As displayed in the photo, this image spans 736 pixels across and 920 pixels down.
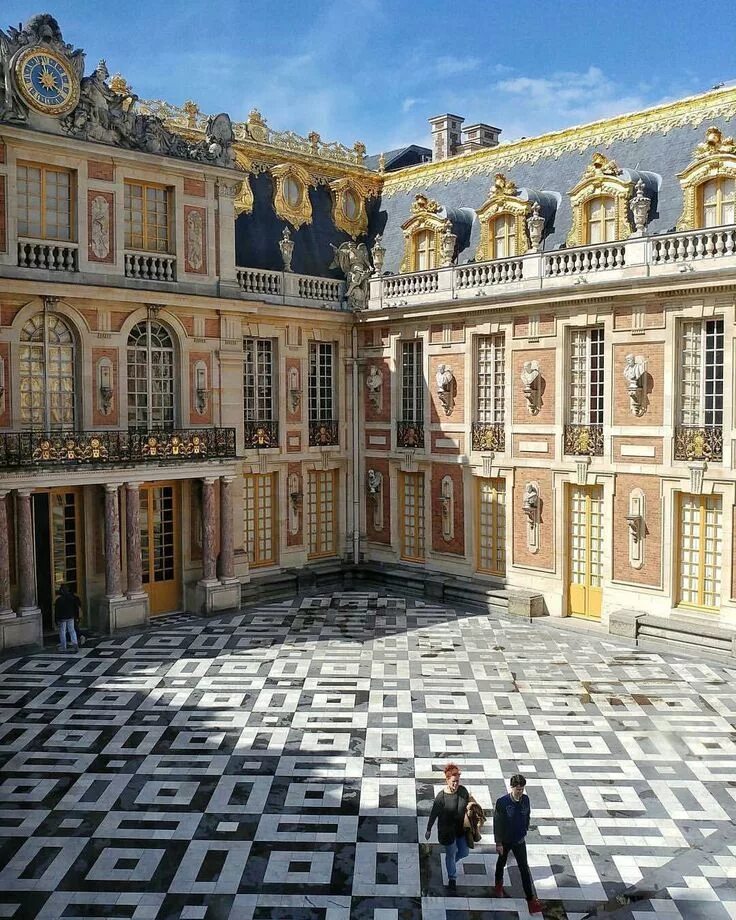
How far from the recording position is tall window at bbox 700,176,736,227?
19594 mm

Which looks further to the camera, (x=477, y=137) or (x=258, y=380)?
(x=477, y=137)

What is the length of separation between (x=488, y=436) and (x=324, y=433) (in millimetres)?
5051

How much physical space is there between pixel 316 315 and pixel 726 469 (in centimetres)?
1164

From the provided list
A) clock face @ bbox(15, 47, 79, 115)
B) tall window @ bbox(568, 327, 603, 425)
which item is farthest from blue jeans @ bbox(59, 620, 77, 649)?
tall window @ bbox(568, 327, 603, 425)

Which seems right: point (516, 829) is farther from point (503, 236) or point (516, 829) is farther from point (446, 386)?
point (503, 236)

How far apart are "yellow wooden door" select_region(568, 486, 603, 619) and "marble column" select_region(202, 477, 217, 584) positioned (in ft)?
28.0

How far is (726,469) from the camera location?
19312 millimetres

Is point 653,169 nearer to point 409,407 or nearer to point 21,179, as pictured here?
point 409,407

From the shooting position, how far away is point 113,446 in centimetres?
2089

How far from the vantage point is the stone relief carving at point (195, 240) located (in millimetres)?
22938

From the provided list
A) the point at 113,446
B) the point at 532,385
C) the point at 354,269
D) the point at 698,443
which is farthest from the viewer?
the point at 354,269

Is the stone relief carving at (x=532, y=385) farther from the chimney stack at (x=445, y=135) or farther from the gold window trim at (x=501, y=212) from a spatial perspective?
the chimney stack at (x=445, y=135)

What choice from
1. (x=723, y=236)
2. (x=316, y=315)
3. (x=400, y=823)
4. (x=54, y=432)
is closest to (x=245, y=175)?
(x=316, y=315)

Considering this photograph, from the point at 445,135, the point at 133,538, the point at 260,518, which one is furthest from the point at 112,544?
the point at 445,135
